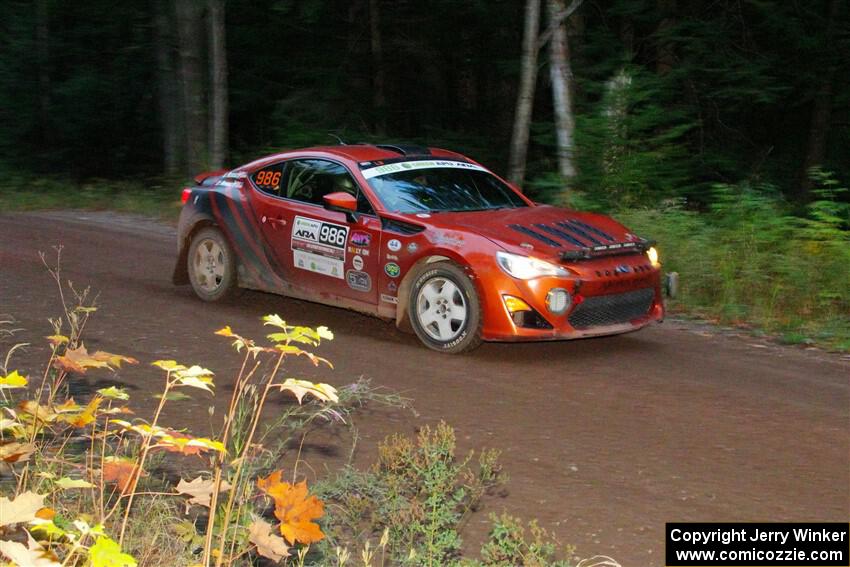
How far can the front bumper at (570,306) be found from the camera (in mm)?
8203

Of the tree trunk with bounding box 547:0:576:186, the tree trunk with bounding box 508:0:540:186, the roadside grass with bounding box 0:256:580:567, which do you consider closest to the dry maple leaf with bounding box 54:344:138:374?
the roadside grass with bounding box 0:256:580:567

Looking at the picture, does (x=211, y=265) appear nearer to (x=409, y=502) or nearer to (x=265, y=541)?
(x=409, y=502)

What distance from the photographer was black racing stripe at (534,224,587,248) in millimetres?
8531

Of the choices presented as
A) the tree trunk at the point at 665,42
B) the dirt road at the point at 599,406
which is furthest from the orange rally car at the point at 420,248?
the tree trunk at the point at 665,42

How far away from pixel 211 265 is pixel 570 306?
393cm

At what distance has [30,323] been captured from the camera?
9531mm

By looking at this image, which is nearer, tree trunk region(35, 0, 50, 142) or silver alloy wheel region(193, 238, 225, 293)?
silver alloy wheel region(193, 238, 225, 293)

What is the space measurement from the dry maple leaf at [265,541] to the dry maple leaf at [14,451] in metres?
0.86

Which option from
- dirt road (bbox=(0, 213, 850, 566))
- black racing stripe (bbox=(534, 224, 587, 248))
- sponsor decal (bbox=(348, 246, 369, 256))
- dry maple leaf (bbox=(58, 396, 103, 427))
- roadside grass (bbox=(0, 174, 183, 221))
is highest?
black racing stripe (bbox=(534, 224, 587, 248))

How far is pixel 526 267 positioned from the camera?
27.0 feet

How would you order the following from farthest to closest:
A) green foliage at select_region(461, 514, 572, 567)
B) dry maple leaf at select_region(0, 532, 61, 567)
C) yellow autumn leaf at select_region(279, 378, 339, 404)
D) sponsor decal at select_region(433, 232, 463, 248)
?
sponsor decal at select_region(433, 232, 463, 248), green foliage at select_region(461, 514, 572, 567), yellow autumn leaf at select_region(279, 378, 339, 404), dry maple leaf at select_region(0, 532, 61, 567)

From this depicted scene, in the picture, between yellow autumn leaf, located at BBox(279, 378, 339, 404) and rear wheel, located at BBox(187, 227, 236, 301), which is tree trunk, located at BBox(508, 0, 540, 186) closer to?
rear wheel, located at BBox(187, 227, 236, 301)

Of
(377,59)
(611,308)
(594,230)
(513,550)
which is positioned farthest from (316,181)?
(377,59)

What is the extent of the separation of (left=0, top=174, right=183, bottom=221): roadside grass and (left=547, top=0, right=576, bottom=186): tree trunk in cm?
632
